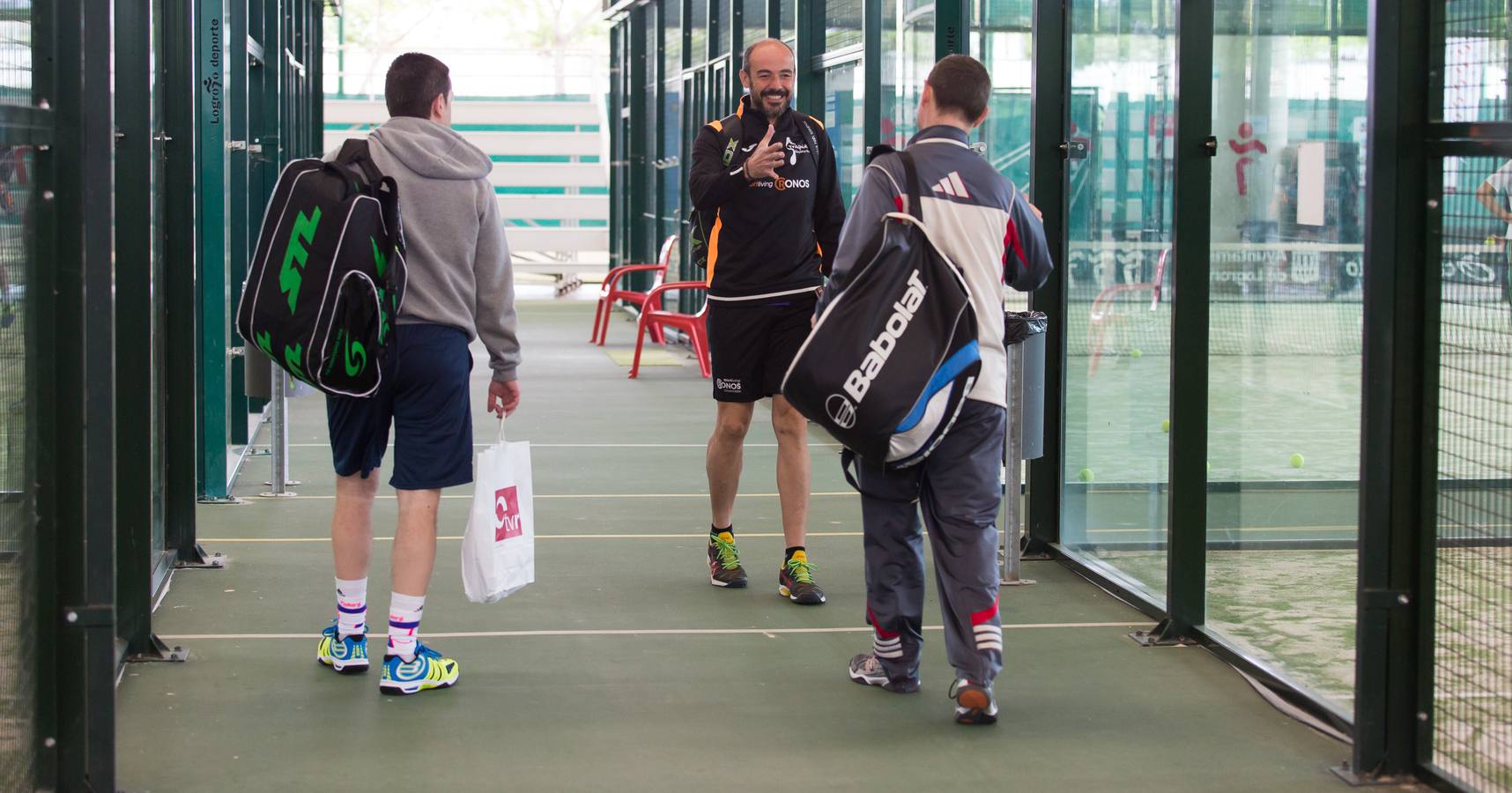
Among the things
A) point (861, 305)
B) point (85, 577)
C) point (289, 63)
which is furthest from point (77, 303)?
point (289, 63)

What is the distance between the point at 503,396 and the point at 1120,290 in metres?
2.21

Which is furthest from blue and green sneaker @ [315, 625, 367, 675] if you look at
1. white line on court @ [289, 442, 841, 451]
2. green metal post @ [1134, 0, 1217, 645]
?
white line on court @ [289, 442, 841, 451]

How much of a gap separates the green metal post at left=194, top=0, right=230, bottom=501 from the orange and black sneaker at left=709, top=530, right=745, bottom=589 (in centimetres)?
269

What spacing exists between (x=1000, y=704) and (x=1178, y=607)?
2.92 feet

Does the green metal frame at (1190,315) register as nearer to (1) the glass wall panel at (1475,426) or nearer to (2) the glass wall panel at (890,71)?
(1) the glass wall panel at (1475,426)

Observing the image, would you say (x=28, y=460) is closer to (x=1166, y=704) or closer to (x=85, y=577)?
(x=85, y=577)

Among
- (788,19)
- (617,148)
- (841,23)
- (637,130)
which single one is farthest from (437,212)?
(617,148)

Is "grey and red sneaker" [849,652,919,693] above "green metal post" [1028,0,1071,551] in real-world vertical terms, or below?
below

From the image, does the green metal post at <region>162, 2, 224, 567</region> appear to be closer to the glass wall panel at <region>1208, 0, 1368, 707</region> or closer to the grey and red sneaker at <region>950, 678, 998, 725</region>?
the grey and red sneaker at <region>950, 678, 998, 725</region>

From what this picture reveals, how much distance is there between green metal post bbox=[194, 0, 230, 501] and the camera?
7359 mm

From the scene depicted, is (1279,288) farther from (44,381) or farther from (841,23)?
(841,23)

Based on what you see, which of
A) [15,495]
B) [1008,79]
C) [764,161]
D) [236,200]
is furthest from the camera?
[236,200]

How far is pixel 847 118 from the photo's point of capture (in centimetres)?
981

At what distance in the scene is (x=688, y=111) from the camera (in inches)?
625
